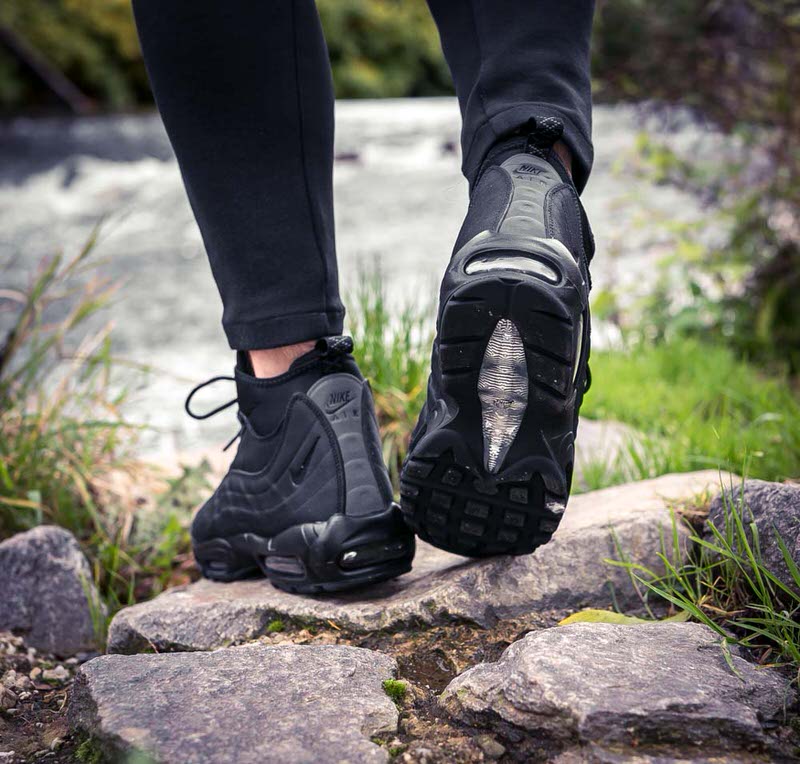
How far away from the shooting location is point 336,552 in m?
1.17

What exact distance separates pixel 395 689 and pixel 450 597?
0.21 m

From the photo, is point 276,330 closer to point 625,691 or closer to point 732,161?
point 625,691

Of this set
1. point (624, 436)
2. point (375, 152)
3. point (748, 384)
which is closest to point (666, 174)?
point (748, 384)

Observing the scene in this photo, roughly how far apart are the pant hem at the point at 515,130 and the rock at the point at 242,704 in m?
0.64

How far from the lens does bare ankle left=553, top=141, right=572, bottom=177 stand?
1.13m

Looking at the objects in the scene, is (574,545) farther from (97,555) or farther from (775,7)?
(775,7)

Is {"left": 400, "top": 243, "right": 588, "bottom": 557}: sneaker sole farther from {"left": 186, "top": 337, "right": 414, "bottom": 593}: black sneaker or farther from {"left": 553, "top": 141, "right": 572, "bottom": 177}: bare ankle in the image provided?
{"left": 553, "top": 141, "right": 572, "bottom": 177}: bare ankle

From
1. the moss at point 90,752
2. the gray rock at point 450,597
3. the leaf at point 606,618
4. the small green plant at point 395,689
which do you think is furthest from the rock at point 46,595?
the leaf at point 606,618

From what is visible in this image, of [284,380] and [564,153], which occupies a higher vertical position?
[564,153]

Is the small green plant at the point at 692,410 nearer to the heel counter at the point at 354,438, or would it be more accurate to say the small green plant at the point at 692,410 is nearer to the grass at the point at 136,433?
the grass at the point at 136,433

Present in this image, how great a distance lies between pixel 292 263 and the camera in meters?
1.18

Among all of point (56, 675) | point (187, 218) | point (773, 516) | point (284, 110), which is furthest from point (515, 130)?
point (187, 218)

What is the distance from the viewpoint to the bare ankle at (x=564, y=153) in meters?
1.13

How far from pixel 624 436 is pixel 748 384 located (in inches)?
34.1
